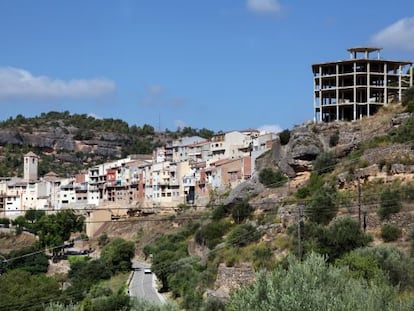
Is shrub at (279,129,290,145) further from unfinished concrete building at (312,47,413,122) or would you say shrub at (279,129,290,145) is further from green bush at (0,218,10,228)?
green bush at (0,218,10,228)

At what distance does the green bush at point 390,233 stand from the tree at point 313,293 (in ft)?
40.3

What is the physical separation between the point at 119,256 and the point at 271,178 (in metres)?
21.0

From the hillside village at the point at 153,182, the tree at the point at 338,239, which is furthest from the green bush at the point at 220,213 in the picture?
the hillside village at the point at 153,182

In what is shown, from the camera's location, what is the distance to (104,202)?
325 ft

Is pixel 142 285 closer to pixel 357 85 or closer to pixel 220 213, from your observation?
pixel 220 213

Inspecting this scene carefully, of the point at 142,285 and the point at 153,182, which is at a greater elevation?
the point at 153,182

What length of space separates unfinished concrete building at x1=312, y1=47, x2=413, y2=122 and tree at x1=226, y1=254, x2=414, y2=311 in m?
31.7

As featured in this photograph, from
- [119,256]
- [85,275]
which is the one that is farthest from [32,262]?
[85,275]

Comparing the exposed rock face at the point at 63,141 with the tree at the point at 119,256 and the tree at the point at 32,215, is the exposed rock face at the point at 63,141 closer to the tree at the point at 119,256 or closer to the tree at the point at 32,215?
the tree at the point at 32,215

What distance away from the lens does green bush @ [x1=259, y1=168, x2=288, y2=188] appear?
4684cm

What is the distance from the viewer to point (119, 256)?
212ft

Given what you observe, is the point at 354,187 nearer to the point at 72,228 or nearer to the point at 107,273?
the point at 107,273

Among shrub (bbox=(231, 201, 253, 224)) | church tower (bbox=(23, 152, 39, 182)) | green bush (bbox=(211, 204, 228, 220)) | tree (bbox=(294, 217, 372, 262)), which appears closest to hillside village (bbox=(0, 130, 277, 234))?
church tower (bbox=(23, 152, 39, 182))

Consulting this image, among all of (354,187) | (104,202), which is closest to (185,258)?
(354,187)
